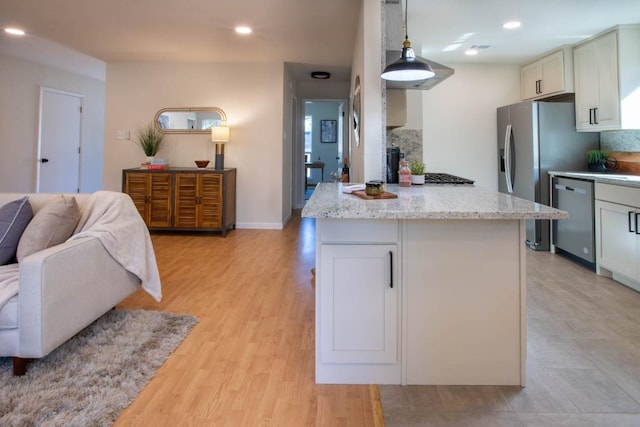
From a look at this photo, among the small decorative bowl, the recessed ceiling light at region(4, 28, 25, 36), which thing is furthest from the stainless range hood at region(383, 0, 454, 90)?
the recessed ceiling light at region(4, 28, 25, 36)

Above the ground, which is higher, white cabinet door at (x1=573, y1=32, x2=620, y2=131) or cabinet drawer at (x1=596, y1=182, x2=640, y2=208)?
white cabinet door at (x1=573, y1=32, x2=620, y2=131)

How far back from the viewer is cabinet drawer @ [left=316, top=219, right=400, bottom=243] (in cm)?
159

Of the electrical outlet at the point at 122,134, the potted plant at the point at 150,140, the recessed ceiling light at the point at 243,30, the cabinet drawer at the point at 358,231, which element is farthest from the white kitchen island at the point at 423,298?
the electrical outlet at the point at 122,134

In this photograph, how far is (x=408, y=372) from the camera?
1635 mm

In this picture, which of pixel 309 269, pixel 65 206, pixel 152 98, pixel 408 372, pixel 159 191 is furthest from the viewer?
pixel 152 98

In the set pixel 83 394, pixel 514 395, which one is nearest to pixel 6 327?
pixel 83 394

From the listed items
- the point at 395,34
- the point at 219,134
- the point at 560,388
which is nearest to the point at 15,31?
the point at 219,134

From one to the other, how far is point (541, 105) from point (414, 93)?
53.4 inches

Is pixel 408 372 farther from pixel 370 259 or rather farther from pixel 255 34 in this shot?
pixel 255 34

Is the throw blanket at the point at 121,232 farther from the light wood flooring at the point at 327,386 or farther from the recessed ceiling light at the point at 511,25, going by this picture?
the recessed ceiling light at the point at 511,25

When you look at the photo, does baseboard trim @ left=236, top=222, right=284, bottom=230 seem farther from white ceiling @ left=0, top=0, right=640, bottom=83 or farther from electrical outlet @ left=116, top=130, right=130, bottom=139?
white ceiling @ left=0, top=0, right=640, bottom=83

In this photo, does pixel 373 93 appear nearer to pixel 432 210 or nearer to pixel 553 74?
pixel 432 210

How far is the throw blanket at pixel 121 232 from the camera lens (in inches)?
80.6

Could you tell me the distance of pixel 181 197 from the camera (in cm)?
486
